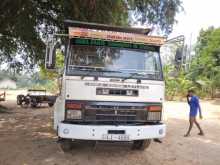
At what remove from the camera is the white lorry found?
807 centimetres

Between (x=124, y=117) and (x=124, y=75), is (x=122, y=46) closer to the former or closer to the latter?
(x=124, y=75)

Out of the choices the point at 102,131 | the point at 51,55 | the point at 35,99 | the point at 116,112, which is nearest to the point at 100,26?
the point at 51,55

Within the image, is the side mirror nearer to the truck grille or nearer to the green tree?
the truck grille

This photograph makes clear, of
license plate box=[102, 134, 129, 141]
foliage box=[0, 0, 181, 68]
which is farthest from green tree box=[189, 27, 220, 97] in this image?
license plate box=[102, 134, 129, 141]

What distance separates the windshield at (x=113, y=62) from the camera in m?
8.37

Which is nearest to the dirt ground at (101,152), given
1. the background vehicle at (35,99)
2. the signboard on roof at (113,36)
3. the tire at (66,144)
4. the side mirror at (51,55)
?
the tire at (66,144)

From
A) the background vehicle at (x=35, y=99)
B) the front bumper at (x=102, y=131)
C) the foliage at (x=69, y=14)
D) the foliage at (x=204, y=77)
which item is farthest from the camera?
the foliage at (x=204, y=77)

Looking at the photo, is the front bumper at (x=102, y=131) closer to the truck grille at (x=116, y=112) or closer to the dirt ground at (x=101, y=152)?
the truck grille at (x=116, y=112)

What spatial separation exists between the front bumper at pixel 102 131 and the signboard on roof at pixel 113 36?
207cm

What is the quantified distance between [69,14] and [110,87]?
5872mm

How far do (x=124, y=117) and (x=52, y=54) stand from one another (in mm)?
2237

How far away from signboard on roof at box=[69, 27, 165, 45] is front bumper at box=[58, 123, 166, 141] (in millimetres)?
2073

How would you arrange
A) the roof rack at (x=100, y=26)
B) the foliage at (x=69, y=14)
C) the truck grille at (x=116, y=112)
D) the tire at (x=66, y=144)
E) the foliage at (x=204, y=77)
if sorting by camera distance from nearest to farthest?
the truck grille at (x=116, y=112) → the tire at (x=66, y=144) → the roof rack at (x=100, y=26) → the foliage at (x=69, y=14) → the foliage at (x=204, y=77)

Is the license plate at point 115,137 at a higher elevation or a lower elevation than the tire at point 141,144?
higher
